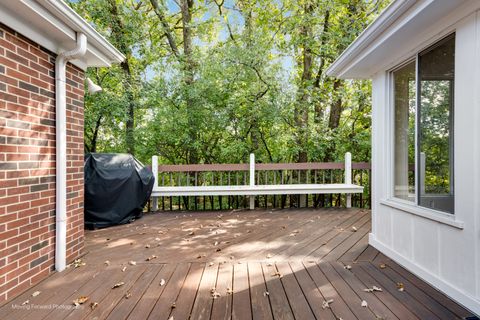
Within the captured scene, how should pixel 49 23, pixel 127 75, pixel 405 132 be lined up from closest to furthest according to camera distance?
pixel 49 23 → pixel 405 132 → pixel 127 75

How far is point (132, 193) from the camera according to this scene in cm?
436

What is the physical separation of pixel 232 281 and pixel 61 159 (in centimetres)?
192

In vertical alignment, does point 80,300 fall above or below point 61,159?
below

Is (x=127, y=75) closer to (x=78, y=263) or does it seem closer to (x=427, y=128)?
(x=78, y=263)

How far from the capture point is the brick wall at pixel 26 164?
1940mm

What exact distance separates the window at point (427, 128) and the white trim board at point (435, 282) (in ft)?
1.89

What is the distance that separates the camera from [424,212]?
2.33 m

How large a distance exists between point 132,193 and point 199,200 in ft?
10.6

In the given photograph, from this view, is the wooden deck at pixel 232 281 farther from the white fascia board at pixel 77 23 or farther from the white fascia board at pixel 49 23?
the white fascia board at pixel 77 23

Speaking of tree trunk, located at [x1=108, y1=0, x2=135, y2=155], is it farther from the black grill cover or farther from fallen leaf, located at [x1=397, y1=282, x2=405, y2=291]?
fallen leaf, located at [x1=397, y1=282, x2=405, y2=291]

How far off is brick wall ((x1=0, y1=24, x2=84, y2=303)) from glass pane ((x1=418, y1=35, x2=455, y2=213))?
134 inches

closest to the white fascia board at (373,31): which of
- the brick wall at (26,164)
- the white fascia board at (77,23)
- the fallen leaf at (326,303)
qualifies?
the fallen leaf at (326,303)

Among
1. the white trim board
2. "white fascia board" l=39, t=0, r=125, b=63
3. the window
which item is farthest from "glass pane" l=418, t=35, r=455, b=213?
"white fascia board" l=39, t=0, r=125, b=63

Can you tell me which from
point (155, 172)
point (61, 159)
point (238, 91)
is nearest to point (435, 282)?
point (61, 159)
